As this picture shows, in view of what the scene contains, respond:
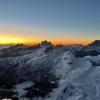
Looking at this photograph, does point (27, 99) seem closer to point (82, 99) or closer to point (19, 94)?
point (19, 94)

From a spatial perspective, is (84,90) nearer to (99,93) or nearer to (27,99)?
(99,93)

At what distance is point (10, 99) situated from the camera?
17025cm

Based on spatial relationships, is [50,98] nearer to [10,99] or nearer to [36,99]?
[36,99]

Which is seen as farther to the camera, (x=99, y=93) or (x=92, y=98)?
(x=99, y=93)

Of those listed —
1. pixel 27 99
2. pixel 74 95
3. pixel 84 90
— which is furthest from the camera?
pixel 84 90

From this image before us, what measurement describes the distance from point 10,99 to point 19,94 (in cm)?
1481

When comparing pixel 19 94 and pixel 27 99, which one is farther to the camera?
pixel 19 94

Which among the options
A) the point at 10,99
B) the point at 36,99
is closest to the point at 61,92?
the point at 36,99

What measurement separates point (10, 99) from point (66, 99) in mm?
41093

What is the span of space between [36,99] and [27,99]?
6.72 metres

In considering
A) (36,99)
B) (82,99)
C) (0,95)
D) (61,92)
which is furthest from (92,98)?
(0,95)

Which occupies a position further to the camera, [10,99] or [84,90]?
[84,90]

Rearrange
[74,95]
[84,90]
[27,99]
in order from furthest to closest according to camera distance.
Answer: [84,90] < [74,95] < [27,99]

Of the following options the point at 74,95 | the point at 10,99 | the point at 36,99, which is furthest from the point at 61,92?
the point at 10,99
